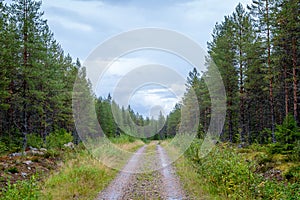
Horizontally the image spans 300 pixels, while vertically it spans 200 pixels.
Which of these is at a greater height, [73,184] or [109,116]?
[109,116]

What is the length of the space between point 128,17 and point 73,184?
16367 millimetres

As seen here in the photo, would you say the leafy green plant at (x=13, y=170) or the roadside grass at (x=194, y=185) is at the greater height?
the roadside grass at (x=194, y=185)

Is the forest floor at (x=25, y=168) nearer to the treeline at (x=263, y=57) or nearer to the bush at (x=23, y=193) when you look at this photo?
the bush at (x=23, y=193)

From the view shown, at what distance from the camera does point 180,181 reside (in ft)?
35.5

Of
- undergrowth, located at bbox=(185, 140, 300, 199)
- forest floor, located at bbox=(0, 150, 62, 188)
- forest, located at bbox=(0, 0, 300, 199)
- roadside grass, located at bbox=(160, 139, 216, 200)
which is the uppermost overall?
forest, located at bbox=(0, 0, 300, 199)

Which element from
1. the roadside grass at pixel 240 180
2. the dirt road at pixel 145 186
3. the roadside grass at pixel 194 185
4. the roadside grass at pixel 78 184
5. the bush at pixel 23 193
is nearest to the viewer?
the roadside grass at pixel 240 180

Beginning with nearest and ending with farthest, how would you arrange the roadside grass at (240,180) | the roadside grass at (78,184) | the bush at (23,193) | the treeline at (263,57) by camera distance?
the roadside grass at (240,180) → the bush at (23,193) → the roadside grass at (78,184) → the treeline at (263,57)

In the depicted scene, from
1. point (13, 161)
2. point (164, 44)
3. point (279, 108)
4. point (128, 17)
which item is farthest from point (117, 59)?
point (279, 108)

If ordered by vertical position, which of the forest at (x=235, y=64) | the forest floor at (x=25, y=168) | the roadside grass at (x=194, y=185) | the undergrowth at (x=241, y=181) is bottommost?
the forest floor at (x=25, y=168)

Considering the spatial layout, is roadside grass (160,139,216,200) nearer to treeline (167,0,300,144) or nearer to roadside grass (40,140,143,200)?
roadside grass (40,140,143,200)

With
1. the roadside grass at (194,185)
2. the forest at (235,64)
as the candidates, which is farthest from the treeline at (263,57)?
the roadside grass at (194,185)

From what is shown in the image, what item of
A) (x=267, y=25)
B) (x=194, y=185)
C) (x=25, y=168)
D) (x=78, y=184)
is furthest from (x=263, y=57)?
(x=25, y=168)

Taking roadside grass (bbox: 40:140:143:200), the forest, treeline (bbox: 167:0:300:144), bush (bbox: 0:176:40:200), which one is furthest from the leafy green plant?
treeline (bbox: 167:0:300:144)

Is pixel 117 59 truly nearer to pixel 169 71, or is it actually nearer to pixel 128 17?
pixel 169 71
